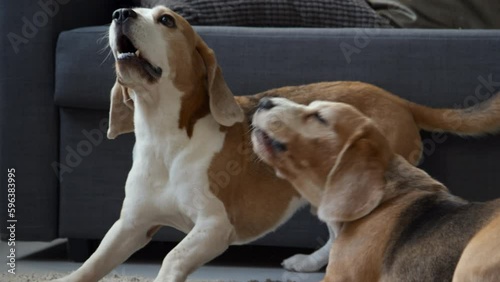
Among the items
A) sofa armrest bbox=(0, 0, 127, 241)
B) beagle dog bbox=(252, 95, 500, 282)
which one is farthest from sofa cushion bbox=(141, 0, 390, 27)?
beagle dog bbox=(252, 95, 500, 282)

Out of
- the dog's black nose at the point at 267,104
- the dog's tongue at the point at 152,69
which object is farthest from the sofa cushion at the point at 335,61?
the dog's black nose at the point at 267,104

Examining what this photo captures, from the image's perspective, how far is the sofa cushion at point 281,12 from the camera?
2.84 meters

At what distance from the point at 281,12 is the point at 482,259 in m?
1.40

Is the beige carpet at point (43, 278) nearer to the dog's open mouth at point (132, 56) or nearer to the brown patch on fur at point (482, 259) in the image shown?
the dog's open mouth at point (132, 56)

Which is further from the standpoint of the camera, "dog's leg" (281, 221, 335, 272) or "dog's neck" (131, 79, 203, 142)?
"dog's leg" (281, 221, 335, 272)

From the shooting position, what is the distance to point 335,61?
102 inches

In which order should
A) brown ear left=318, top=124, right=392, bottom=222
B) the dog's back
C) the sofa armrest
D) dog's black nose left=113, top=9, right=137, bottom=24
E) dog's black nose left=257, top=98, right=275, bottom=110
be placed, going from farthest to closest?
the sofa armrest → dog's black nose left=113, top=9, right=137, bottom=24 → dog's black nose left=257, top=98, right=275, bottom=110 → brown ear left=318, top=124, right=392, bottom=222 → the dog's back

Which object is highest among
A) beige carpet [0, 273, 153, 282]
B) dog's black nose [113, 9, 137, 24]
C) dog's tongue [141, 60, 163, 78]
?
dog's black nose [113, 9, 137, 24]

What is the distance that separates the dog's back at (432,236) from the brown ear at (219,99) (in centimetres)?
52

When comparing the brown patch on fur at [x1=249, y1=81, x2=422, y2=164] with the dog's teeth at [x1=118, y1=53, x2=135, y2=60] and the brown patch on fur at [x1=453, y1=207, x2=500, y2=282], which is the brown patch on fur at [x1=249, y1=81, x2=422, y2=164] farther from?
the brown patch on fur at [x1=453, y1=207, x2=500, y2=282]

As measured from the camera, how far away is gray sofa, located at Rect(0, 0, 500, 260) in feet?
8.43

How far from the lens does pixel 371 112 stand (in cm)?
239

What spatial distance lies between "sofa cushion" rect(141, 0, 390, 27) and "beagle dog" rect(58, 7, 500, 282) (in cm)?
55

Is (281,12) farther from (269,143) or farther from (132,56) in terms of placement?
(269,143)
